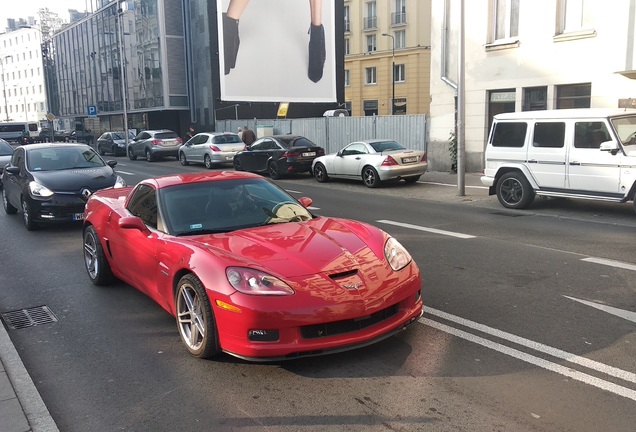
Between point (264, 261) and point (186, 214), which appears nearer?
point (264, 261)

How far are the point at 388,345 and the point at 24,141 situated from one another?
42.8 metres

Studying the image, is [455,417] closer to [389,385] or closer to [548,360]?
[389,385]

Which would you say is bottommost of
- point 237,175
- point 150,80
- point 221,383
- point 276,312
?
point 221,383

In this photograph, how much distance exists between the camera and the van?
1041 centimetres

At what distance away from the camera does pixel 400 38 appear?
61.8m

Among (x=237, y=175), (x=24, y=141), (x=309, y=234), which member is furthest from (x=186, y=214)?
(x=24, y=141)

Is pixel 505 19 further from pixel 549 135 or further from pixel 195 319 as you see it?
pixel 195 319

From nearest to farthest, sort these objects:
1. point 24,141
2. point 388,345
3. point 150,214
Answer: point 388,345 < point 150,214 < point 24,141

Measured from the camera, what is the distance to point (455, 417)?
3477 mm

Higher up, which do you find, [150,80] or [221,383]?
[150,80]

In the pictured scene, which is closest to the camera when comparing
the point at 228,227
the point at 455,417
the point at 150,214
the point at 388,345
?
the point at 455,417

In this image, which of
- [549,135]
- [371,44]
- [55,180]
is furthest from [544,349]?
[371,44]

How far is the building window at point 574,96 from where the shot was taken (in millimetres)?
17047

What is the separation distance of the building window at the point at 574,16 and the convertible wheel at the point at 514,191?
7.57m
